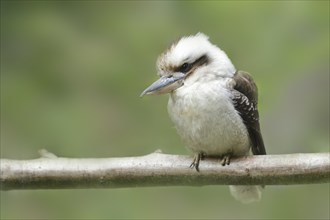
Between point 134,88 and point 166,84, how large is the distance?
661 millimetres

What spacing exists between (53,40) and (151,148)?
1.72ft

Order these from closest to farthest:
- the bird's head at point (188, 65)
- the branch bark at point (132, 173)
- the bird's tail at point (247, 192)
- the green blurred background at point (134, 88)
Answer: the branch bark at point (132, 173) → the bird's head at point (188, 65) → the bird's tail at point (247, 192) → the green blurred background at point (134, 88)

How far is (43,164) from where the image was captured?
194cm

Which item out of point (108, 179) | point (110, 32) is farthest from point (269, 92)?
point (108, 179)

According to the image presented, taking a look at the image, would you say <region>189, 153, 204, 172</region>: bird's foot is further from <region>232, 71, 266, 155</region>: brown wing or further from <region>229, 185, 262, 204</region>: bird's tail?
<region>229, 185, 262, 204</region>: bird's tail

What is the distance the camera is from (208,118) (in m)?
2.02

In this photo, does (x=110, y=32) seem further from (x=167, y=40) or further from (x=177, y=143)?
(x=177, y=143)

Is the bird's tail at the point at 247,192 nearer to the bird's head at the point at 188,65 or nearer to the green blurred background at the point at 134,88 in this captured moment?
the green blurred background at the point at 134,88

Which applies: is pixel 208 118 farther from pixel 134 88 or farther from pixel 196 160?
pixel 134 88

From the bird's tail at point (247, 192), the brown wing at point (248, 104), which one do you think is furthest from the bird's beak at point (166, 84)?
the bird's tail at point (247, 192)

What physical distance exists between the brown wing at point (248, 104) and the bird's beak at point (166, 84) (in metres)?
0.16

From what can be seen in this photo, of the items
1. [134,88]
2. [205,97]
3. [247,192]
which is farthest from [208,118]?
[134,88]

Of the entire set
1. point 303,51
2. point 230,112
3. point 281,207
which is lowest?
point 281,207

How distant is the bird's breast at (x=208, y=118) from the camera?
6.63ft
